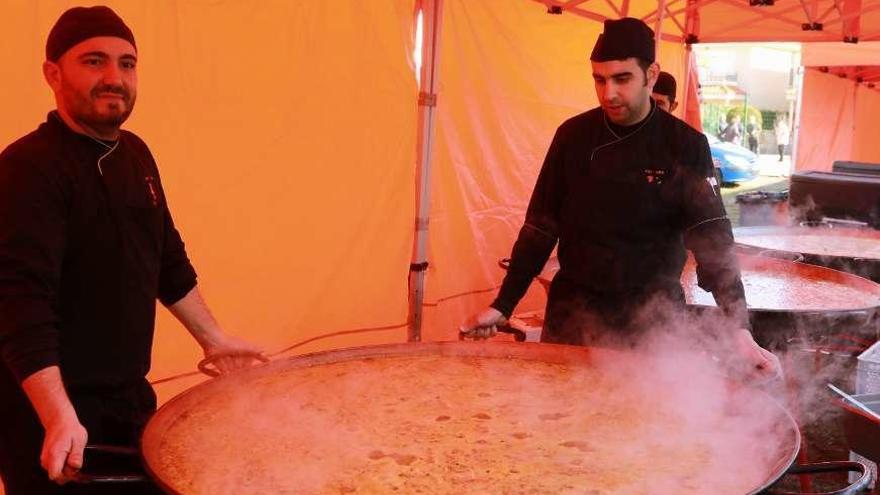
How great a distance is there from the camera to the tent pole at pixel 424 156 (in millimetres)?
4207

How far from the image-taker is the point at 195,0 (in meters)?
3.15

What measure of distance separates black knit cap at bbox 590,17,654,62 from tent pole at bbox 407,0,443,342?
71.0 inches

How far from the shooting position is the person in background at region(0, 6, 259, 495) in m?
1.66

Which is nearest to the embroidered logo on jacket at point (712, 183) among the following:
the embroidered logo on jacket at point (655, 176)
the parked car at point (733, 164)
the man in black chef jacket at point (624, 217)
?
the man in black chef jacket at point (624, 217)

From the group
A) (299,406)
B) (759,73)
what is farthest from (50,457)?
(759,73)

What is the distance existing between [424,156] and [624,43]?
204 cm

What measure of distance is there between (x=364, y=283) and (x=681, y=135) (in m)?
2.17

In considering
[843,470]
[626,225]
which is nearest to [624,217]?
[626,225]

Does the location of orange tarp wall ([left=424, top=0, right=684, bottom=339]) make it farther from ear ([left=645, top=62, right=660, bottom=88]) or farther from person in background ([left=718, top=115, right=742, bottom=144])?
person in background ([left=718, top=115, right=742, bottom=144])

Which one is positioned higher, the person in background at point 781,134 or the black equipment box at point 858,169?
the black equipment box at point 858,169

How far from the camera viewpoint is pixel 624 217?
262cm

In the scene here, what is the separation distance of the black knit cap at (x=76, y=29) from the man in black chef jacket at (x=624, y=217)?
1360mm

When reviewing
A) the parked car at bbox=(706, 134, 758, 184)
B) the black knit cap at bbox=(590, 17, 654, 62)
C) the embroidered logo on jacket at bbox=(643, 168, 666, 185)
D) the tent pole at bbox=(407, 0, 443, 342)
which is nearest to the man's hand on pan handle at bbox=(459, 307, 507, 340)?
the embroidered logo on jacket at bbox=(643, 168, 666, 185)

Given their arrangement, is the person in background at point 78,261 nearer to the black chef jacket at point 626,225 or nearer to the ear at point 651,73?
the black chef jacket at point 626,225
